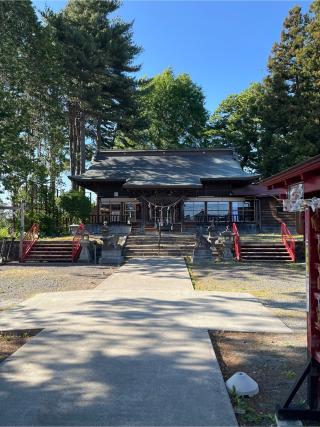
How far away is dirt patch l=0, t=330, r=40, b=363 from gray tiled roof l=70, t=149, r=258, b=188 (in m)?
17.1

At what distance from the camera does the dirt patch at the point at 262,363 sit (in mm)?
3648

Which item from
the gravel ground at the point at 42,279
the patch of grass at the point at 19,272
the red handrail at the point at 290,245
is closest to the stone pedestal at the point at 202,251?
the red handrail at the point at 290,245

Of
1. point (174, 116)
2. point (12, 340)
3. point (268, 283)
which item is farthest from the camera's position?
point (174, 116)

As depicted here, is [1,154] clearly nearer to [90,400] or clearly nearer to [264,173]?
[90,400]

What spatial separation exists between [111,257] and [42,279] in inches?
195

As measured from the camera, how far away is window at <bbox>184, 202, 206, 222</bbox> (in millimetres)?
25297

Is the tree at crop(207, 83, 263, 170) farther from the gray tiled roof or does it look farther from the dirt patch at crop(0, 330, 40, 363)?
the dirt patch at crop(0, 330, 40, 363)

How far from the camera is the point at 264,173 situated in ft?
104

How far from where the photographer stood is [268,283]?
11453 millimetres

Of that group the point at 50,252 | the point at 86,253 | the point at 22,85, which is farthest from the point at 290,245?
the point at 22,85

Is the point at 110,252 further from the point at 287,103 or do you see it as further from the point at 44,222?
the point at 287,103

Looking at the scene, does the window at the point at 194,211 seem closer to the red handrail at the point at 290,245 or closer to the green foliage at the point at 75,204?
the green foliage at the point at 75,204

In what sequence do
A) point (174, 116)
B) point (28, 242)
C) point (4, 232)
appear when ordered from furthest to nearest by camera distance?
point (174, 116)
point (4, 232)
point (28, 242)

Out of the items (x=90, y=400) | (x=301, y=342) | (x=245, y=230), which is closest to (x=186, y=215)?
(x=245, y=230)
